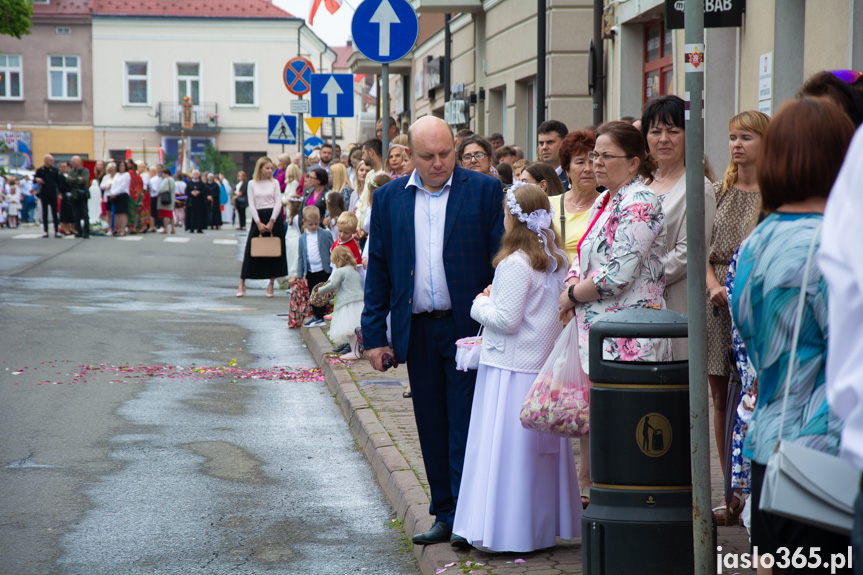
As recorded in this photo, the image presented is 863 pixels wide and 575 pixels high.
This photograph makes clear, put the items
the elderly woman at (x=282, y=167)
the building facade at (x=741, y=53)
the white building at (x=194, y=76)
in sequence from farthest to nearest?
the white building at (x=194, y=76), the elderly woman at (x=282, y=167), the building facade at (x=741, y=53)

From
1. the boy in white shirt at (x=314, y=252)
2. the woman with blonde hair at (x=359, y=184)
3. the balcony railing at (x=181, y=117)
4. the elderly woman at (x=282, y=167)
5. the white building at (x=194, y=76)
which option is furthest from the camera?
the balcony railing at (x=181, y=117)

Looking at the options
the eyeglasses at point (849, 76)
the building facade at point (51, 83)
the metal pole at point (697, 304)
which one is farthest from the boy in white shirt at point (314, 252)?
the building facade at point (51, 83)

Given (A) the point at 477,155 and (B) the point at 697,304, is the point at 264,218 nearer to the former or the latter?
(A) the point at 477,155

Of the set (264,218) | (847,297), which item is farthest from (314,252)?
(847,297)

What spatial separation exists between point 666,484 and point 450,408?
52.6 inches

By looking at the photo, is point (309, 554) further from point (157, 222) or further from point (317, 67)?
point (317, 67)

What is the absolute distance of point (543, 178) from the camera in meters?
7.43

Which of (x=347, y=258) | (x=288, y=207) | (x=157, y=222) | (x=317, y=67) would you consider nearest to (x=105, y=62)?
(x=317, y=67)

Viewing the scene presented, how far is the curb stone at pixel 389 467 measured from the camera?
5.37 m

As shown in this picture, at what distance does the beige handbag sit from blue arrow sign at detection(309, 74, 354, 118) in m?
1.92

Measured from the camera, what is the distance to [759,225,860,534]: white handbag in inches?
99.0

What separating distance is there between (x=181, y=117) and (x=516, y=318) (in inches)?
2420

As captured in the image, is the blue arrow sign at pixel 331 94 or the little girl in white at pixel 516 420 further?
the blue arrow sign at pixel 331 94

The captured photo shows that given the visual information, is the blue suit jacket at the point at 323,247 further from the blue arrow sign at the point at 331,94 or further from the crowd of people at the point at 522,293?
the crowd of people at the point at 522,293
